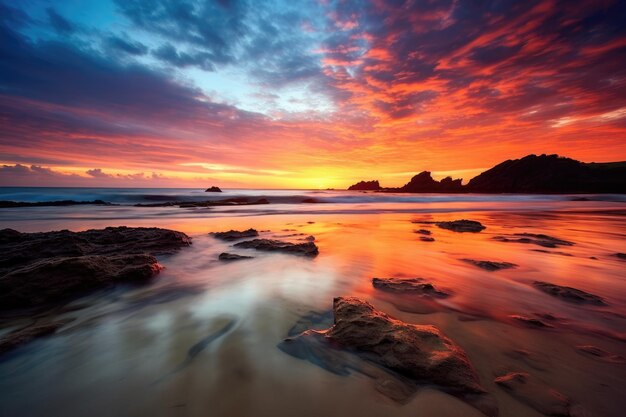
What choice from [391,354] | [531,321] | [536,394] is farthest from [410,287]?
[536,394]

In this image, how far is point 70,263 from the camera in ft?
12.4

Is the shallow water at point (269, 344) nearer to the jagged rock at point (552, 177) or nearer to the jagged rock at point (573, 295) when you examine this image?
the jagged rock at point (573, 295)

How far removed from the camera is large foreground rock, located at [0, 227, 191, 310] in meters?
3.37

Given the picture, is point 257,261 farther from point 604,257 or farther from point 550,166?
point 550,166

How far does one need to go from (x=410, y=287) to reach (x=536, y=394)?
6.55 ft

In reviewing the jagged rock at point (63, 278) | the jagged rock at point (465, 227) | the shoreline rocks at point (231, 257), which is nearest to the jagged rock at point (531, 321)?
the shoreline rocks at point (231, 257)

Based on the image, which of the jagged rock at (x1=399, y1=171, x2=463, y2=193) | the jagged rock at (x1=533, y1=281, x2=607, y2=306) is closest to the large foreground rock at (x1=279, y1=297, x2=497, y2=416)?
the jagged rock at (x1=533, y1=281, x2=607, y2=306)

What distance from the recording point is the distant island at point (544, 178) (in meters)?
54.0

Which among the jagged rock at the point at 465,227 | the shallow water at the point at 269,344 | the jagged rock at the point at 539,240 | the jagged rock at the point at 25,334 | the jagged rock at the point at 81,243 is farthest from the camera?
the jagged rock at the point at 465,227

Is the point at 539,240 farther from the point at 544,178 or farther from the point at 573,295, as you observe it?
the point at 544,178

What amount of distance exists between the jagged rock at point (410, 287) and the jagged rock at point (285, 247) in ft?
6.96

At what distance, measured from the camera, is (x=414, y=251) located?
6297 mm

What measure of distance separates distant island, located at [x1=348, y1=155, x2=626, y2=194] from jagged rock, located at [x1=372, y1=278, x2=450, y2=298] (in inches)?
2602

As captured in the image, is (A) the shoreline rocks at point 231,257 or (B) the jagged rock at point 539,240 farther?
(B) the jagged rock at point 539,240
